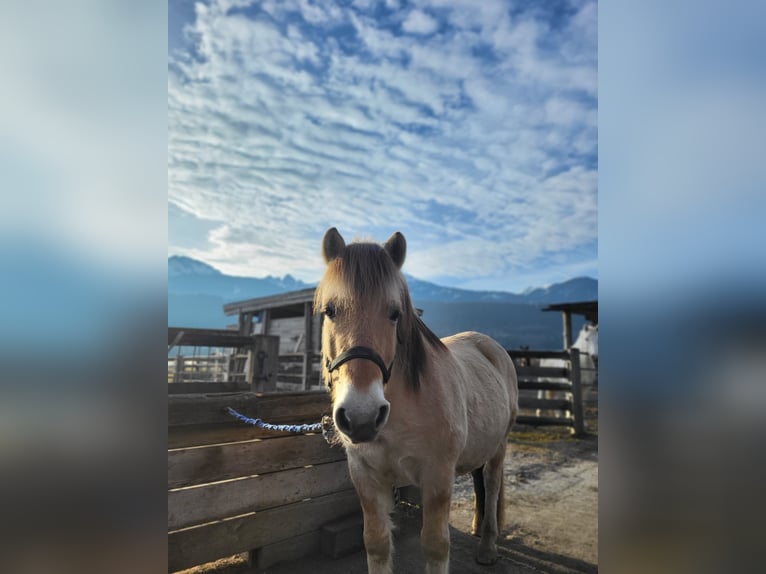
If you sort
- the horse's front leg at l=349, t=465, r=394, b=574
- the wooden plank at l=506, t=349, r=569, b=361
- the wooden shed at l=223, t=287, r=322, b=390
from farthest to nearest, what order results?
the wooden shed at l=223, t=287, r=322, b=390, the wooden plank at l=506, t=349, r=569, b=361, the horse's front leg at l=349, t=465, r=394, b=574

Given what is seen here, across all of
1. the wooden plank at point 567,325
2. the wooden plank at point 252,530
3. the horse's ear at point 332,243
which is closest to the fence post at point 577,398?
the wooden plank at point 567,325

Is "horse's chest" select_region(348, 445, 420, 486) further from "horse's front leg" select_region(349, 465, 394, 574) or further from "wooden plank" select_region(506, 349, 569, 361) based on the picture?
"wooden plank" select_region(506, 349, 569, 361)

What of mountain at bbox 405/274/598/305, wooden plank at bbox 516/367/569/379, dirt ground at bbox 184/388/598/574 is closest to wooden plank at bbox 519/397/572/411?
wooden plank at bbox 516/367/569/379

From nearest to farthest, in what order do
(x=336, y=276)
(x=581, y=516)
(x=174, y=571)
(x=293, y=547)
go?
(x=336, y=276) < (x=174, y=571) < (x=293, y=547) < (x=581, y=516)

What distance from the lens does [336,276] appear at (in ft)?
7.06

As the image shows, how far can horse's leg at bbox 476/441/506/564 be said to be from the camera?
3287mm

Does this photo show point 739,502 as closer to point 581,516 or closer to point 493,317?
point 581,516

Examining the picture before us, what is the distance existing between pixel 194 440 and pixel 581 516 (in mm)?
3992

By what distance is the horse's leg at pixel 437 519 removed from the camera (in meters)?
2.27

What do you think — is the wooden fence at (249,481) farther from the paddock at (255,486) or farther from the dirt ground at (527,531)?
the dirt ground at (527,531)

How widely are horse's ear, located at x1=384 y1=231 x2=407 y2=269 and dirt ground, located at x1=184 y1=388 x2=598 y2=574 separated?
253cm

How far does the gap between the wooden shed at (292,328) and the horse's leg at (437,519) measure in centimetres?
951

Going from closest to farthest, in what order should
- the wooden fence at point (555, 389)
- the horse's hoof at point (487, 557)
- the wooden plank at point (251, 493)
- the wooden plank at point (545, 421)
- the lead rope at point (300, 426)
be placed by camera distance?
the wooden plank at point (251, 493) → the lead rope at point (300, 426) → the horse's hoof at point (487, 557) → the wooden fence at point (555, 389) → the wooden plank at point (545, 421)

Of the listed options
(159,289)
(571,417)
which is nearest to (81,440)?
(159,289)
